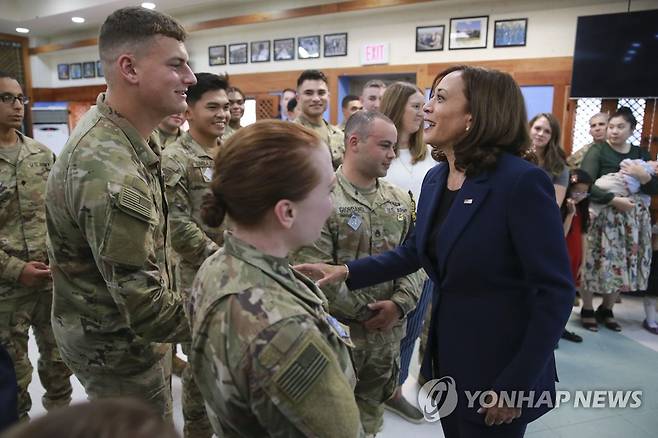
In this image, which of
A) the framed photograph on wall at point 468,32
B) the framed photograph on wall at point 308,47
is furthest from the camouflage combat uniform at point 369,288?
the framed photograph on wall at point 308,47

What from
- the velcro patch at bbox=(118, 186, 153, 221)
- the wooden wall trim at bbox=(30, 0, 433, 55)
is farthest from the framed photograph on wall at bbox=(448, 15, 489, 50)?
the velcro patch at bbox=(118, 186, 153, 221)

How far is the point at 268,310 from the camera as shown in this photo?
805 mm

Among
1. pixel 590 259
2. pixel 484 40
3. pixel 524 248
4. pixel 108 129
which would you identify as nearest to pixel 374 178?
pixel 524 248

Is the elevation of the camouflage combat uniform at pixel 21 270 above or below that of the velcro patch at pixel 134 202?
below

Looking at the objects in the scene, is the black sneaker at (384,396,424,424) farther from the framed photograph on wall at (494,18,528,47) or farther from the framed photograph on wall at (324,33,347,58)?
the framed photograph on wall at (324,33,347,58)

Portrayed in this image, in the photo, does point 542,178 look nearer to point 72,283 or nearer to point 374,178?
point 374,178

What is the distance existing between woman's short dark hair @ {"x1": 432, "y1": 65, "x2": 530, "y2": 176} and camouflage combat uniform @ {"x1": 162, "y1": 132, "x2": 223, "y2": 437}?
4.30 feet

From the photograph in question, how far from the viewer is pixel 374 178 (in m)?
2.08

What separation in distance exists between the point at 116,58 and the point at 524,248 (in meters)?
1.37

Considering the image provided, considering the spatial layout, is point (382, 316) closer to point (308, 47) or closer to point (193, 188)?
point (193, 188)

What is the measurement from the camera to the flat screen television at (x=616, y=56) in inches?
186

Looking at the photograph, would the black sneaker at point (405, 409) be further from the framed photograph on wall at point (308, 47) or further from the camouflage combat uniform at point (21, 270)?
the framed photograph on wall at point (308, 47)

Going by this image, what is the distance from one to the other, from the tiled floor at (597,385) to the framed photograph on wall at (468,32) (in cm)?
344

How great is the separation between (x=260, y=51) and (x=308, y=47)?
948 millimetres
